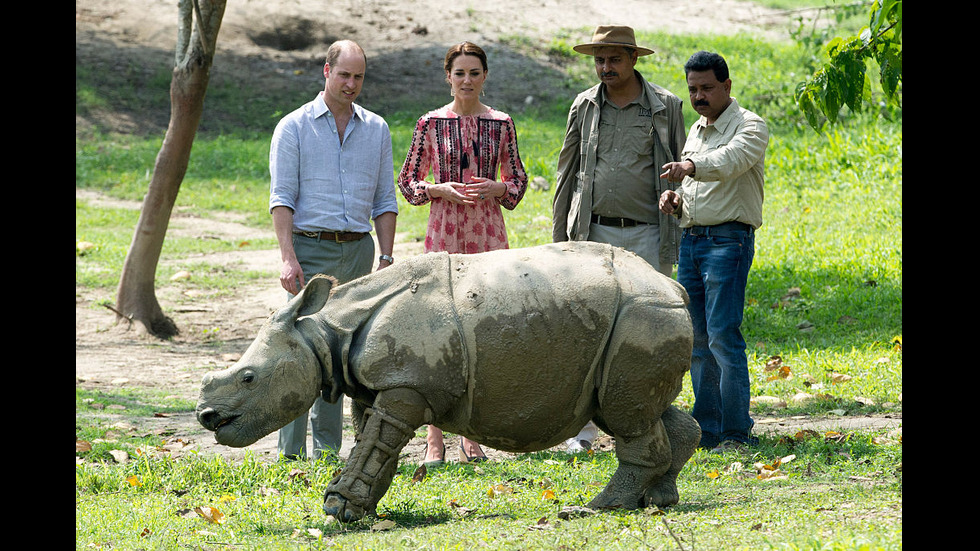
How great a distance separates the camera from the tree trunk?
1130 cm

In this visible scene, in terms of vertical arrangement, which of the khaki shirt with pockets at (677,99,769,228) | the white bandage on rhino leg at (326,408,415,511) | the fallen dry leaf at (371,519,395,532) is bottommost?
the fallen dry leaf at (371,519,395,532)

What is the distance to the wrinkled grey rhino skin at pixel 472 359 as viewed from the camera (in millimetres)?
4895

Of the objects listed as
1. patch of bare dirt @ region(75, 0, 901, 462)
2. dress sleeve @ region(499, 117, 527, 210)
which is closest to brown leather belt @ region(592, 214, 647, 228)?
dress sleeve @ region(499, 117, 527, 210)

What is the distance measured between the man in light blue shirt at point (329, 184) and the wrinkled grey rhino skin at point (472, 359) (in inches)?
53.9

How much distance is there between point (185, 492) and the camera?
612 centimetres

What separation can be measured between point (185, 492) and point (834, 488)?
11.6 ft

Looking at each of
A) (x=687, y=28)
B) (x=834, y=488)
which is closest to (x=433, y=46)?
(x=687, y=28)

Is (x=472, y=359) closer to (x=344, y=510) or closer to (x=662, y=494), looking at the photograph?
(x=344, y=510)

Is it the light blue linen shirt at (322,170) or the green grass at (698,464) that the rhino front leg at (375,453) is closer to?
the green grass at (698,464)

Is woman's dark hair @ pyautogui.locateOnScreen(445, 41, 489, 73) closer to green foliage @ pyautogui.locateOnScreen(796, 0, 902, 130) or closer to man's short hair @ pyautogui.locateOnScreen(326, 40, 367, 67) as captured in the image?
man's short hair @ pyautogui.locateOnScreen(326, 40, 367, 67)

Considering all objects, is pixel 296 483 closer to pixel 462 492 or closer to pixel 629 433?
pixel 462 492

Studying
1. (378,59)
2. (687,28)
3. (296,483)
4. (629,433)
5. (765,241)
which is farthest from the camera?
(687,28)

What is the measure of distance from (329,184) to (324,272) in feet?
1.75

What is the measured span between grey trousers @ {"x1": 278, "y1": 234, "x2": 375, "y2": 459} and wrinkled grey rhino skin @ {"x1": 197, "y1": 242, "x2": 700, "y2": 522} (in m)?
1.45
